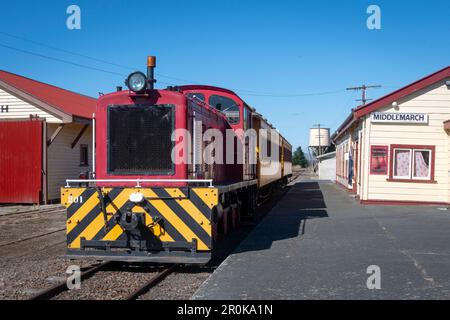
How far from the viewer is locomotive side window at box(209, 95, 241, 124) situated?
11314 mm

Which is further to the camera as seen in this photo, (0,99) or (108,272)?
(0,99)

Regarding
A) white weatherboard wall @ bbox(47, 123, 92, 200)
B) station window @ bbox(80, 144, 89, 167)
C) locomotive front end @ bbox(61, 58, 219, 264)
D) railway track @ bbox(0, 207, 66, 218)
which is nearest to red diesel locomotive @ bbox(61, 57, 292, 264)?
locomotive front end @ bbox(61, 58, 219, 264)

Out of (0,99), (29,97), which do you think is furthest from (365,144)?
(0,99)

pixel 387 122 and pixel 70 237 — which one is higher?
pixel 387 122

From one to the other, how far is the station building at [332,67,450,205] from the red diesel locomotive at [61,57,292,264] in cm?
859

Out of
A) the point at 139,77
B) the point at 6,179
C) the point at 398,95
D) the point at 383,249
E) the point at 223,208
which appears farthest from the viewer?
the point at 6,179

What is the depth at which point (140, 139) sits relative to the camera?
7531mm

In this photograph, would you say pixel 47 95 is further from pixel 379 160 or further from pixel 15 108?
pixel 379 160

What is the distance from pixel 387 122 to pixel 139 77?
10717 millimetres

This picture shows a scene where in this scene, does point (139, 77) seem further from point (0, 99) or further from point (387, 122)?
point (0, 99)

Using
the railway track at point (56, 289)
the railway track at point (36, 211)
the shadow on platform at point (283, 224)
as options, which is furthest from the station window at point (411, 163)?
the railway track at point (56, 289)

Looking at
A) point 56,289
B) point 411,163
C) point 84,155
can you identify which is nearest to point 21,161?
point 84,155

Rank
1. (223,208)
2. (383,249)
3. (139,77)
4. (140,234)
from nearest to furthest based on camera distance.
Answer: (140,234)
(139,77)
(383,249)
(223,208)

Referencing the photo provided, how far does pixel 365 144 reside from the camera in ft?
52.4
